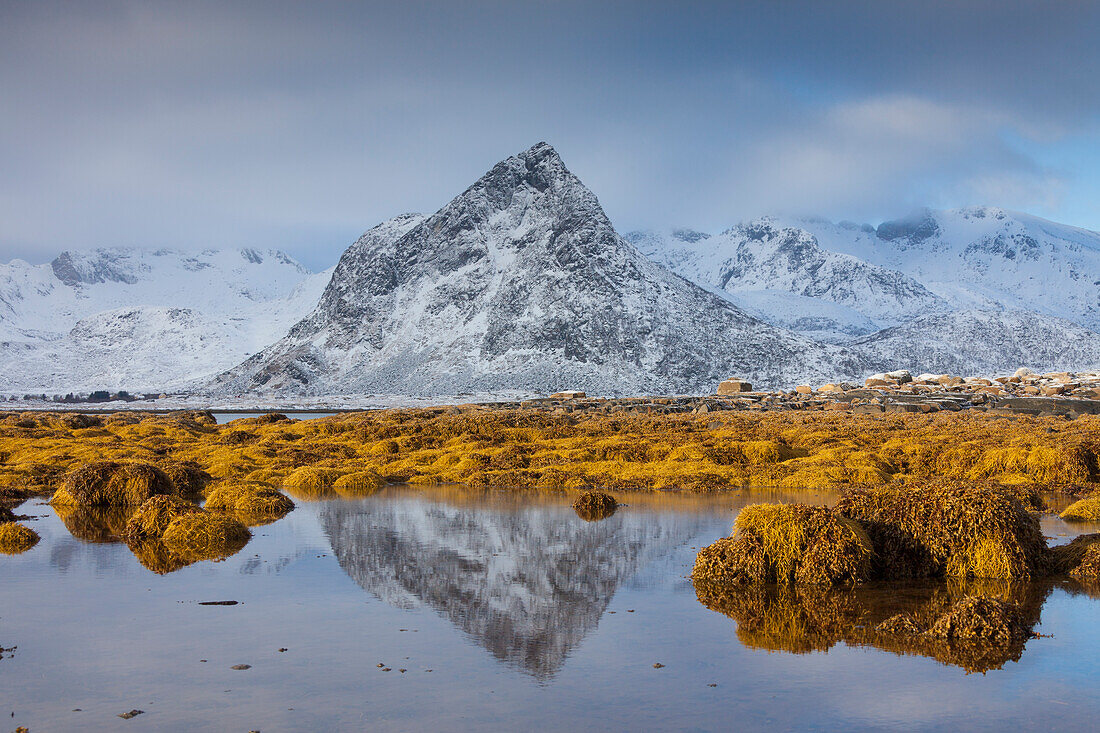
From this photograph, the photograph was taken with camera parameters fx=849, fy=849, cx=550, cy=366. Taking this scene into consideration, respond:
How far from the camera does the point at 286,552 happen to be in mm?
20938

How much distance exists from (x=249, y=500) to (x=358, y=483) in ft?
21.8

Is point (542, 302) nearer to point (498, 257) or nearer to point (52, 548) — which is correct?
point (498, 257)

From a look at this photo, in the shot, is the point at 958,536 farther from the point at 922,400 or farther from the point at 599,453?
the point at 922,400

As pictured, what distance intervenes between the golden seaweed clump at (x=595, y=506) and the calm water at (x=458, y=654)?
4406 millimetres

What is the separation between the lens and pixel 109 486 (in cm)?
2817

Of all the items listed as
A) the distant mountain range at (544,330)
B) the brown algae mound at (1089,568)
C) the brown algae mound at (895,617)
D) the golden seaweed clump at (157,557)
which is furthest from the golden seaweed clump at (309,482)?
the distant mountain range at (544,330)

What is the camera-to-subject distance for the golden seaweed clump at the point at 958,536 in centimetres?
1653

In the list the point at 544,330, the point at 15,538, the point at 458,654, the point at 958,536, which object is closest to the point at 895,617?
the point at 958,536

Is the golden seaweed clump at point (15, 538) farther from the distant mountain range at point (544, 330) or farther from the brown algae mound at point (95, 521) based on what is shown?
the distant mountain range at point (544, 330)

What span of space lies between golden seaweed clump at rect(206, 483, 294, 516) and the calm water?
5.90 metres

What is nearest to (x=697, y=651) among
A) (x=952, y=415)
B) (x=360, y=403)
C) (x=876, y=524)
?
(x=876, y=524)

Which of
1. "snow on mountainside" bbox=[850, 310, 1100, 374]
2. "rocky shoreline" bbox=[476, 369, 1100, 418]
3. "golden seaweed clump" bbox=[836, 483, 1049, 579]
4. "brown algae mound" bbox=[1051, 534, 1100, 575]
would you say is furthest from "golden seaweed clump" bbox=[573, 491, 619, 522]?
"snow on mountainside" bbox=[850, 310, 1100, 374]

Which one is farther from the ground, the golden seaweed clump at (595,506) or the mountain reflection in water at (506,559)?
the golden seaweed clump at (595,506)

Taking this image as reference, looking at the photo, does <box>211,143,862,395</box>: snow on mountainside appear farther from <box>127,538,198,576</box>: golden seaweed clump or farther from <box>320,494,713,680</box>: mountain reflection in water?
<box>127,538,198,576</box>: golden seaweed clump
